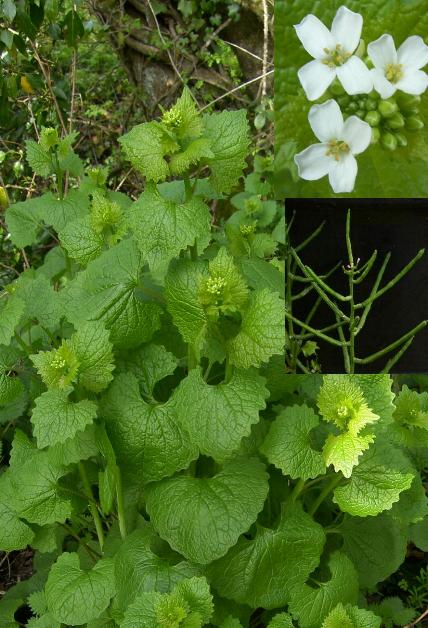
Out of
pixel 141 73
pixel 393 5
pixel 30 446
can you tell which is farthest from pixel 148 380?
pixel 141 73

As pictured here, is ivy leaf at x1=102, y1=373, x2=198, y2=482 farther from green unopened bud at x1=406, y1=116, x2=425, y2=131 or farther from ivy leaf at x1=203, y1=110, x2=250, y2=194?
green unopened bud at x1=406, y1=116, x2=425, y2=131

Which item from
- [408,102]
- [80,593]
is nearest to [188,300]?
[408,102]

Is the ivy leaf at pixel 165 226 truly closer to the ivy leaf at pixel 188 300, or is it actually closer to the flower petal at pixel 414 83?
the ivy leaf at pixel 188 300

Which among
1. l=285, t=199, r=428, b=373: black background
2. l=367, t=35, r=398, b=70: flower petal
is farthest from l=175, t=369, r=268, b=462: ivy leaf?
l=367, t=35, r=398, b=70: flower petal

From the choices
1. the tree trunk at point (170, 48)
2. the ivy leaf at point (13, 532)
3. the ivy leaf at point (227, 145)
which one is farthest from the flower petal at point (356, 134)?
the tree trunk at point (170, 48)

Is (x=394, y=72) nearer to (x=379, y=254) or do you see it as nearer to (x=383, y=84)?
(x=383, y=84)

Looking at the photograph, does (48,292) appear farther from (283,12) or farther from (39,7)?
(39,7)

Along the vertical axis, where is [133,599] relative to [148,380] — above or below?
below
